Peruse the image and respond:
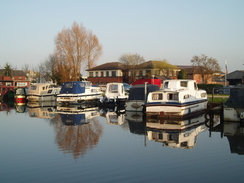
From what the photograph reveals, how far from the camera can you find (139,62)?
7188 centimetres

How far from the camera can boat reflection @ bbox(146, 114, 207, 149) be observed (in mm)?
14875

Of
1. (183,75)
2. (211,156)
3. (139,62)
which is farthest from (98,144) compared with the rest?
(139,62)

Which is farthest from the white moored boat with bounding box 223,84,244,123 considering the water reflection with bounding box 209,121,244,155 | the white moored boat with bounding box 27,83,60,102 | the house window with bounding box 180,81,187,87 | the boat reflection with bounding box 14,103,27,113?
the white moored boat with bounding box 27,83,60,102

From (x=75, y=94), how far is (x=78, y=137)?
18.9m

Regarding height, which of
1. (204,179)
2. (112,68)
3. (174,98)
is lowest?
(204,179)

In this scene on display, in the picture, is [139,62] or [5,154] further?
[139,62]

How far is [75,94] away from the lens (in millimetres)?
34656

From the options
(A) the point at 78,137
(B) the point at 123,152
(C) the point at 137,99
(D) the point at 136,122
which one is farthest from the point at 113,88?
(B) the point at 123,152

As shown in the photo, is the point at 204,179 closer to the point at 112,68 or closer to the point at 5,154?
the point at 5,154

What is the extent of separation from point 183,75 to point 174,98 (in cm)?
4526

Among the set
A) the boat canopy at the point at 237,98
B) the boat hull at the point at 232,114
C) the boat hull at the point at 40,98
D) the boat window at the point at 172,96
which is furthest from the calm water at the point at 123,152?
the boat hull at the point at 40,98

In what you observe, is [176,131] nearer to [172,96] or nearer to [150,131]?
[150,131]

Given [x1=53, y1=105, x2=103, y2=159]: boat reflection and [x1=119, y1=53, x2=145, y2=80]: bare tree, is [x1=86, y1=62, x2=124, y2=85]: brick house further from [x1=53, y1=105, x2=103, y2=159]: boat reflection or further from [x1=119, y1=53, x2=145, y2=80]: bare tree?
[x1=53, y1=105, x2=103, y2=159]: boat reflection

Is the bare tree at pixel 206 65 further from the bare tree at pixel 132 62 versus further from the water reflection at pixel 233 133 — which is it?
the water reflection at pixel 233 133
